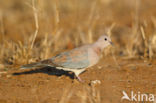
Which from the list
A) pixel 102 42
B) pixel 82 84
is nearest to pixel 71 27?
pixel 102 42

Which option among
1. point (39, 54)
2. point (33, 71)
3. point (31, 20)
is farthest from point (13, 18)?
point (33, 71)

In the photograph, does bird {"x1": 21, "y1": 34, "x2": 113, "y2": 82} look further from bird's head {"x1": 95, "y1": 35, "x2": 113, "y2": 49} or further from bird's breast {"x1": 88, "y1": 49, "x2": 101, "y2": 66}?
bird's head {"x1": 95, "y1": 35, "x2": 113, "y2": 49}

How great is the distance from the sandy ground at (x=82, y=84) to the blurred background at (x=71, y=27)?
516 millimetres

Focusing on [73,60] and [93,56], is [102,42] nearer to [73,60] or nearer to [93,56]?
[93,56]

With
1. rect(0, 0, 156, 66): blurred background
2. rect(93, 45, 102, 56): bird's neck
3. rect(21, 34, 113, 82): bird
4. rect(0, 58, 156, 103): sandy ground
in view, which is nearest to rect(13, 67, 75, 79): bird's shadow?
rect(0, 58, 156, 103): sandy ground

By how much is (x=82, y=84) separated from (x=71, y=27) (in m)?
5.26

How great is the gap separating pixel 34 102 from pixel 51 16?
7.51 metres

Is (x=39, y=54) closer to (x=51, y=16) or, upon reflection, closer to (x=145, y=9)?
(x=51, y=16)

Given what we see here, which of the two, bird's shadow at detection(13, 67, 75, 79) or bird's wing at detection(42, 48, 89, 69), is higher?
bird's wing at detection(42, 48, 89, 69)

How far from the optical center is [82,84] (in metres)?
4.57

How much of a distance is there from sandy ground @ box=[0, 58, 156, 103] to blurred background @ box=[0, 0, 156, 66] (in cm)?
52

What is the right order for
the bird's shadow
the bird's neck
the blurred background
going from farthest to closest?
the blurred background < the bird's shadow < the bird's neck

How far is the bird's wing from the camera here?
4.74m

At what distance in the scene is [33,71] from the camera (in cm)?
552
